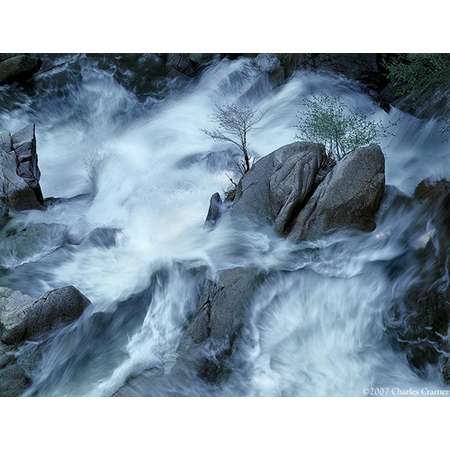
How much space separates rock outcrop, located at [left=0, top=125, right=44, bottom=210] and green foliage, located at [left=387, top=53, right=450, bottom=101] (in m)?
4.31

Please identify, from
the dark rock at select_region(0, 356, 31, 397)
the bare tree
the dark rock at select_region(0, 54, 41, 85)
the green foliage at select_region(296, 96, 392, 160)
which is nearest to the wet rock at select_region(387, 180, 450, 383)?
the green foliage at select_region(296, 96, 392, 160)

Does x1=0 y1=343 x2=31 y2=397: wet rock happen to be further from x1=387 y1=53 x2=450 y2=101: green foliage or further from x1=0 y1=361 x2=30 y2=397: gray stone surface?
x1=387 y1=53 x2=450 y2=101: green foliage

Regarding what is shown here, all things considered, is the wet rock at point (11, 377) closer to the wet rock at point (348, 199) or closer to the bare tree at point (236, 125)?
the wet rock at point (348, 199)

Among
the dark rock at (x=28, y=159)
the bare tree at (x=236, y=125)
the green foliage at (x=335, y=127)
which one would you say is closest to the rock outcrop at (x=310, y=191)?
the green foliage at (x=335, y=127)

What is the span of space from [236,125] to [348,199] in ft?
5.03

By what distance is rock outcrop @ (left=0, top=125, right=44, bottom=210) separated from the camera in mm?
7371

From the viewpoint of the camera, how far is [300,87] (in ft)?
24.5

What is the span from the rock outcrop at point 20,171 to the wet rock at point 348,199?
3110mm

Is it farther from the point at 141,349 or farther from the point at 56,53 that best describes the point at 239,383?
the point at 56,53

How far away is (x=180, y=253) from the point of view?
6.70 meters

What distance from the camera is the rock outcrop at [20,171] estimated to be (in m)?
7.37

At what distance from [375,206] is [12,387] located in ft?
13.6

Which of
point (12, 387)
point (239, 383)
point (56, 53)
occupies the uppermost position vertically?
point (56, 53)

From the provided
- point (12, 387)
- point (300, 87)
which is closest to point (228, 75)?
point (300, 87)
